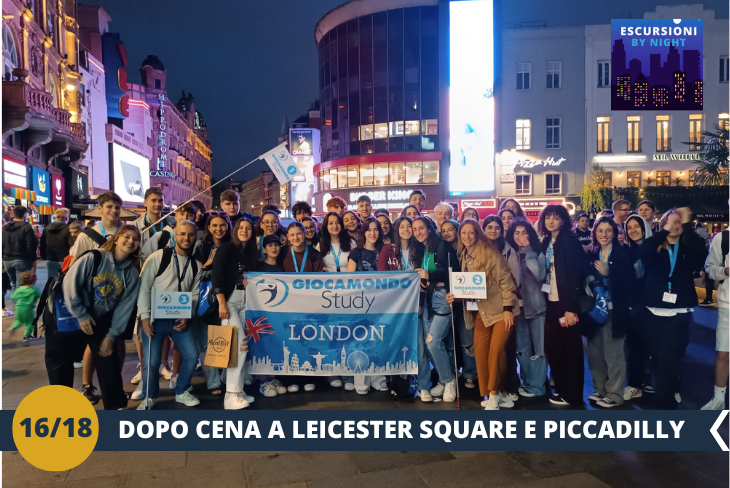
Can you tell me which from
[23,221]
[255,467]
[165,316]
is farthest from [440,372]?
[23,221]

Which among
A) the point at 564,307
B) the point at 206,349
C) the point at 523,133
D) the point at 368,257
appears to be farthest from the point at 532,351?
the point at 523,133

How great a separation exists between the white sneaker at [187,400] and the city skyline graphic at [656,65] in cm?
2898

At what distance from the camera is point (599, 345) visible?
16.9ft

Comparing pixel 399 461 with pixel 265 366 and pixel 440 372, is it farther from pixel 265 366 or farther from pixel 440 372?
pixel 265 366

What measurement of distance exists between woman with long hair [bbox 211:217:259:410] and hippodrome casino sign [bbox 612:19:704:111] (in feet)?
91.7

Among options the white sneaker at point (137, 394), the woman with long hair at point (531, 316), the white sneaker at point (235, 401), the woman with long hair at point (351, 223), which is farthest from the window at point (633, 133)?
the white sneaker at point (137, 394)

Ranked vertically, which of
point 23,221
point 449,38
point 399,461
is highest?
point 449,38

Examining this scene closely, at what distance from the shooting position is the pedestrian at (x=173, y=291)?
4941mm

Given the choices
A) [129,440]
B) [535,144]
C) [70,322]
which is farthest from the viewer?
[535,144]

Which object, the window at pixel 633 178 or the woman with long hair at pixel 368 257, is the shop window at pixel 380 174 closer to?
the window at pixel 633 178

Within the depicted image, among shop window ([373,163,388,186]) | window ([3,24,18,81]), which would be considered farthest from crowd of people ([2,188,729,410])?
shop window ([373,163,388,186])

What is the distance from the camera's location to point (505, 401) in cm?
507

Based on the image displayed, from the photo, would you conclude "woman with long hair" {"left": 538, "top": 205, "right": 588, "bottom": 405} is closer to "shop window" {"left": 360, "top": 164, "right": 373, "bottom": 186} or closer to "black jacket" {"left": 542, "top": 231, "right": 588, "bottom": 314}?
"black jacket" {"left": 542, "top": 231, "right": 588, "bottom": 314}

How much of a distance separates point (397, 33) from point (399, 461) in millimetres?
41383
